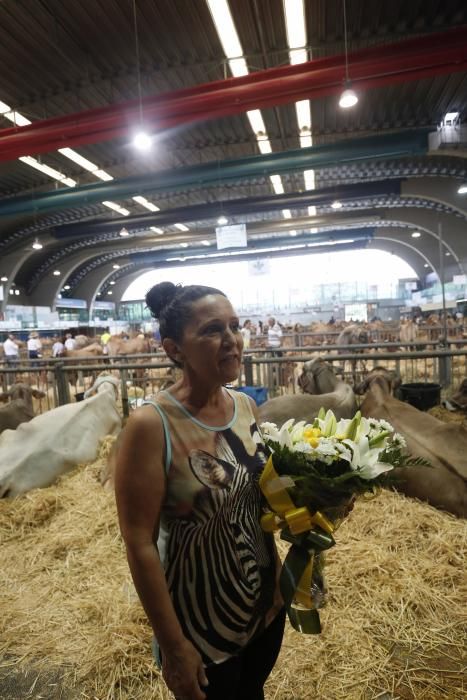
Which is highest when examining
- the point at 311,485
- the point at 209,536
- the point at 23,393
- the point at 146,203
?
the point at 146,203

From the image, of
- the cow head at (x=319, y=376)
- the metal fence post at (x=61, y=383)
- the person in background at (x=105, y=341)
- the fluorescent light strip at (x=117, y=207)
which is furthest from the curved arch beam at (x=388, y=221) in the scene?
the metal fence post at (x=61, y=383)

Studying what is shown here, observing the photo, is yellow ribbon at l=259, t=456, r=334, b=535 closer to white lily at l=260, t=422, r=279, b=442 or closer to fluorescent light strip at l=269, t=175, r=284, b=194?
white lily at l=260, t=422, r=279, b=442

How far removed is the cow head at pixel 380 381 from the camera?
17.0ft

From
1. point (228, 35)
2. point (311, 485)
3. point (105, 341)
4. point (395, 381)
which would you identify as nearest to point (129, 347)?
point (105, 341)

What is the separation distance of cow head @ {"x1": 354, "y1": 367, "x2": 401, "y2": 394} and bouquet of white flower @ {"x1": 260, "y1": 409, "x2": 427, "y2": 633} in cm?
404

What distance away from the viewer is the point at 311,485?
1192mm

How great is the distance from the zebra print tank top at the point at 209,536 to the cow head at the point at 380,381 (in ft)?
13.8

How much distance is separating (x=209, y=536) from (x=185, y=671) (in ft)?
1.21

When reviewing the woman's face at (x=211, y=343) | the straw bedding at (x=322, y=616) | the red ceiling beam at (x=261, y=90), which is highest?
the red ceiling beam at (x=261, y=90)

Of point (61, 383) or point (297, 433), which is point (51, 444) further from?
point (297, 433)

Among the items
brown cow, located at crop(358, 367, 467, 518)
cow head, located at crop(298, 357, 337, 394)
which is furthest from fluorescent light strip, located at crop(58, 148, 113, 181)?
brown cow, located at crop(358, 367, 467, 518)

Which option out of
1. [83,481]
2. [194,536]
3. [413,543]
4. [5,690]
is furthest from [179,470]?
[83,481]

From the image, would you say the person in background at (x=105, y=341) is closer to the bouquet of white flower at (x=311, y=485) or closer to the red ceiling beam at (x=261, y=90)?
the red ceiling beam at (x=261, y=90)

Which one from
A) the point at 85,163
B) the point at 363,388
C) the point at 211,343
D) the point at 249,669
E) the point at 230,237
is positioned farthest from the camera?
the point at 230,237
